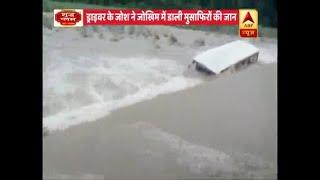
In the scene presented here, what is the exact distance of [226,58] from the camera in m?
2.55

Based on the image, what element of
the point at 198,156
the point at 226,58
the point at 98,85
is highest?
the point at 226,58

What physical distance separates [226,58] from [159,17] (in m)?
0.36

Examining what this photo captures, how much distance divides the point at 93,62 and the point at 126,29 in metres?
0.21

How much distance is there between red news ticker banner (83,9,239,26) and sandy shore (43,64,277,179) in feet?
0.89

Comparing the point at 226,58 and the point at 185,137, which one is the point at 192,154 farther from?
the point at 226,58

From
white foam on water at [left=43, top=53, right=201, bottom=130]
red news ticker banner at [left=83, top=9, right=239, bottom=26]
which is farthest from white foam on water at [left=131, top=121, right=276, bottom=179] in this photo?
red news ticker banner at [left=83, top=9, right=239, bottom=26]

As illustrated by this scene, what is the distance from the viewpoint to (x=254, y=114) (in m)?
2.53

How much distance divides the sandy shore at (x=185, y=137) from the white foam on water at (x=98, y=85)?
42 millimetres

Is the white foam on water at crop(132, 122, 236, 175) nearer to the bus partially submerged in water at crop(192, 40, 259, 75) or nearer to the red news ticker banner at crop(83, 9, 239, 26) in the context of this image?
the bus partially submerged in water at crop(192, 40, 259, 75)

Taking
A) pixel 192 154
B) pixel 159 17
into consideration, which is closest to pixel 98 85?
pixel 159 17

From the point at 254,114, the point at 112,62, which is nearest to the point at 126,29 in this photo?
the point at 112,62

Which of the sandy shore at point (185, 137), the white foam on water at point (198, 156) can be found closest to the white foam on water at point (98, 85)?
the sandy shore at point (185, 137)

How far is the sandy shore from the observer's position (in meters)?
2.46
